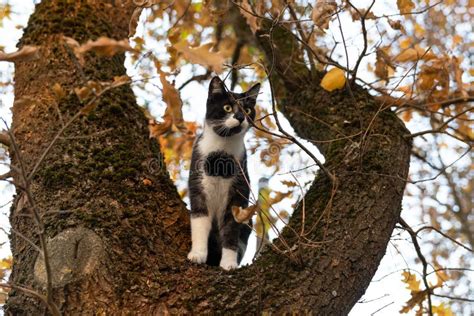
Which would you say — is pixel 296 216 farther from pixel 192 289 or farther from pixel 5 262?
pixel 5 262

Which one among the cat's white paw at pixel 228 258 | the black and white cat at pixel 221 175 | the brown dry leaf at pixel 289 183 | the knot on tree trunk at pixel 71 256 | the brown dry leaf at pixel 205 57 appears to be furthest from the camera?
the black and white cat at pixel 221 175

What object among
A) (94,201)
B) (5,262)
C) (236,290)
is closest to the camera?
(236,290)

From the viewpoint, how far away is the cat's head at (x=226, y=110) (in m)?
5.09

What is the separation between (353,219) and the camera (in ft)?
11.6

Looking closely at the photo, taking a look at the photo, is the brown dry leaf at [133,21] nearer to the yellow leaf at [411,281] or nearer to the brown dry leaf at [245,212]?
the brown dry leaf at [245,212]

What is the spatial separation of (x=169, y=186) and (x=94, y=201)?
2.45 feet

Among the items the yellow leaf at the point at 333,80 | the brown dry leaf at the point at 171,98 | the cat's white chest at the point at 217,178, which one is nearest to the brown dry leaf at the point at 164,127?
the brown dry leaf at the point at 171,98

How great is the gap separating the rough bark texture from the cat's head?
805 millimetres

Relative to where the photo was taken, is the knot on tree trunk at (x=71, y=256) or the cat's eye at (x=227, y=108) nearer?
the knot on tree trunk at (x=71, y=256)

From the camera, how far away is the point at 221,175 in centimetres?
510

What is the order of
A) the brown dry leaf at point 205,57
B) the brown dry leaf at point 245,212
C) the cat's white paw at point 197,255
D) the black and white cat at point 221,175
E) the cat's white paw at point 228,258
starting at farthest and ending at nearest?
the black and white cat at point 221,175 < the cat's white paw at point 228,258 < the cat's white paw at point 197,255 < the brown dry leaf at point 245,212 < the brown dry leaf at point 205,57

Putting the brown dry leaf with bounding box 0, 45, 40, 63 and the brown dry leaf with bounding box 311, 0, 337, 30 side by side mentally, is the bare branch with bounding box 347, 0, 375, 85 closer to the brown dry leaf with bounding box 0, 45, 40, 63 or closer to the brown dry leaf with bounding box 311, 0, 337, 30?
the brown dry leaf with bounding box 311, 0, 337, 30

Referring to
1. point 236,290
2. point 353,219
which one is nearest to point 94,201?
point 236,290

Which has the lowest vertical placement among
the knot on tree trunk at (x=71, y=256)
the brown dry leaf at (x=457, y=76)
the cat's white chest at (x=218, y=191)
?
the knot on tree trunk at (x=71, y=256)
